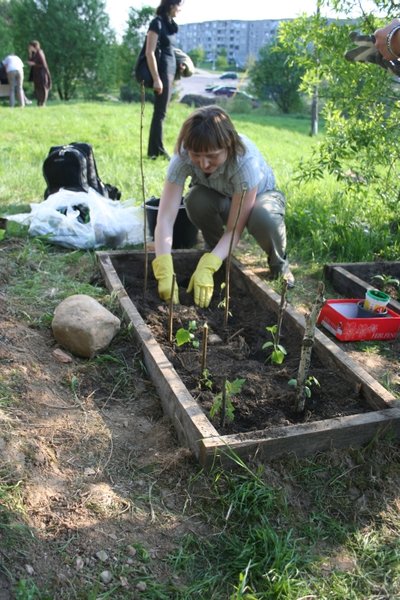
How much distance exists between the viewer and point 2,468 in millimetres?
1863

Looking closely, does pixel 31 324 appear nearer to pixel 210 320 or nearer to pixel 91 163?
pixel 210 320

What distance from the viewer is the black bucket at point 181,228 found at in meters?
4.06

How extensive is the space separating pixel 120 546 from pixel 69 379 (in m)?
0.93

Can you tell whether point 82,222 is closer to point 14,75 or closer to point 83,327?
point 83,327

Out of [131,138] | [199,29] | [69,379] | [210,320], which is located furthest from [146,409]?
[199,29]

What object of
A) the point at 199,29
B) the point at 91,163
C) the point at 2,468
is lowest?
the point at 2,468

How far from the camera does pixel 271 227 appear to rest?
11.9 feet

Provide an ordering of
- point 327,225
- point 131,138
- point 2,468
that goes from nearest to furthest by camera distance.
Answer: point 2,468, point 327,225, point 131,138

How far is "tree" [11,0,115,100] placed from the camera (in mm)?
22406

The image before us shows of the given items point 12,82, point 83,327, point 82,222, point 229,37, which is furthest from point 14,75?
point 229,37

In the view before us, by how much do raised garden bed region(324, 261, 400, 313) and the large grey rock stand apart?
67.0 inches

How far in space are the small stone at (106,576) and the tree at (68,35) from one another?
24060 mm

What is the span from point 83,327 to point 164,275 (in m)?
0.78

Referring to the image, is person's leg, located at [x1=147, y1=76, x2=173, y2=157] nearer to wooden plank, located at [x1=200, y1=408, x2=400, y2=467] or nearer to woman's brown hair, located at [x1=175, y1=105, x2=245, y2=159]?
woman's brown hair, located at [x1=175, y1=105, x2=245, y2=159]
